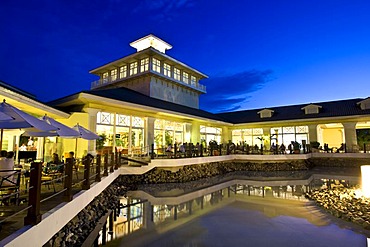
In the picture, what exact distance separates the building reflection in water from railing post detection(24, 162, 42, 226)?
270 cm

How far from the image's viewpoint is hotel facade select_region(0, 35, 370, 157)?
1214cm

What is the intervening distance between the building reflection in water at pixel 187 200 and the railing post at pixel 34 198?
270 centimetres

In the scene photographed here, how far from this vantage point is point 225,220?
6.93 m

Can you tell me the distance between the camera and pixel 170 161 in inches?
479

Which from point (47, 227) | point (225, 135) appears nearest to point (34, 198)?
point (47, 227)

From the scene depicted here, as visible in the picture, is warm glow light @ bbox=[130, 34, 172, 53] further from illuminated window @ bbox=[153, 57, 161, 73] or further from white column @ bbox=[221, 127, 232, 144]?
white column @ bbox=[221, 127, 232, 144]

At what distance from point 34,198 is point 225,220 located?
5294mm

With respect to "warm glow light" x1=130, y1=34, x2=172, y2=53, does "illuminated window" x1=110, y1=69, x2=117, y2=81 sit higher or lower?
lower

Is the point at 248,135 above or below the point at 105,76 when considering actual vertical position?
below

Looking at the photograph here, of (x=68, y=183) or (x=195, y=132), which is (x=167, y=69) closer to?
(x=195, y=132)

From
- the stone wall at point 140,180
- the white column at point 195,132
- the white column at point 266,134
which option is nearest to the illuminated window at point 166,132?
the white column at point 195,132

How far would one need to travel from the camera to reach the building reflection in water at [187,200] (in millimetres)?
6613

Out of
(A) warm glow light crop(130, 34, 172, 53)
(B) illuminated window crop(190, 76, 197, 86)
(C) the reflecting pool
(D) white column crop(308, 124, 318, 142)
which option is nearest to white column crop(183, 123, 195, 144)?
(B) illuminated window crop(190, 76, 197, 86)

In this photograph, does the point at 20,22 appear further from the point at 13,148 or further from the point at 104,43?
the point at 13,148
